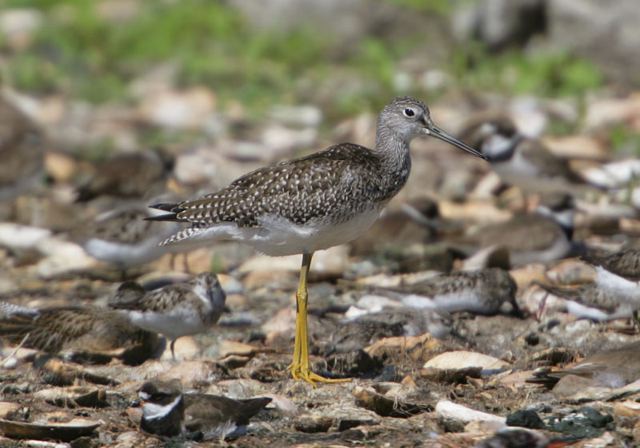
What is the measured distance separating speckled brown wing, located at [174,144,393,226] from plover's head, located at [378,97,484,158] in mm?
484

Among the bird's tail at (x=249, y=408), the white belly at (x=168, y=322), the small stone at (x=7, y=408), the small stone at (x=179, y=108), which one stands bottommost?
the bird's tail at (x=249, y=408)

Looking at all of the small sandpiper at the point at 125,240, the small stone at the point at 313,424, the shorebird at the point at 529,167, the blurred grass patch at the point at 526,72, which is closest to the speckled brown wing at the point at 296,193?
the small stone at the point at 313,424

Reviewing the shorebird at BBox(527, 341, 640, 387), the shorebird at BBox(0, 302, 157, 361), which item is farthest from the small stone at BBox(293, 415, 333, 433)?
the shorebird at BBox(0, 302, 157, 361)

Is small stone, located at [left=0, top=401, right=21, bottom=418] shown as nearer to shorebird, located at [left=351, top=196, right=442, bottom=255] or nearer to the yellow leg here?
the yellow leg

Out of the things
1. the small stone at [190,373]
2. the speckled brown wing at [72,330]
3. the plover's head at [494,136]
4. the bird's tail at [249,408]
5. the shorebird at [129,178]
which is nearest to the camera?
the bird's tail at [249,408]

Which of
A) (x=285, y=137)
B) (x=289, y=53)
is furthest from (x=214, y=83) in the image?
(x=285, y=137)

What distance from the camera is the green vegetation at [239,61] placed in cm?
1530

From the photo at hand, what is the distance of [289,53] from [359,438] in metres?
10.7

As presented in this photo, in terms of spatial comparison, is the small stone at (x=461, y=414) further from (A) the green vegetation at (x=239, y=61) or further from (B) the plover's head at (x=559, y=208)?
(A) the green vegetation at (x=239, y=61)

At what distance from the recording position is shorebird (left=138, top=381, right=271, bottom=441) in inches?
255

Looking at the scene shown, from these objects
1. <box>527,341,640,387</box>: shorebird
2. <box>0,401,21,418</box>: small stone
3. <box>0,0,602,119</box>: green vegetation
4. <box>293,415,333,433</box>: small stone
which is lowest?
<box>293,415,333,433</box>: small stone

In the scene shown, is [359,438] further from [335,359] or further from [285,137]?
[285,137]

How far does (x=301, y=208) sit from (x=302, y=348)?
87 cm

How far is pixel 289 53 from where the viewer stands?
1669 cm
